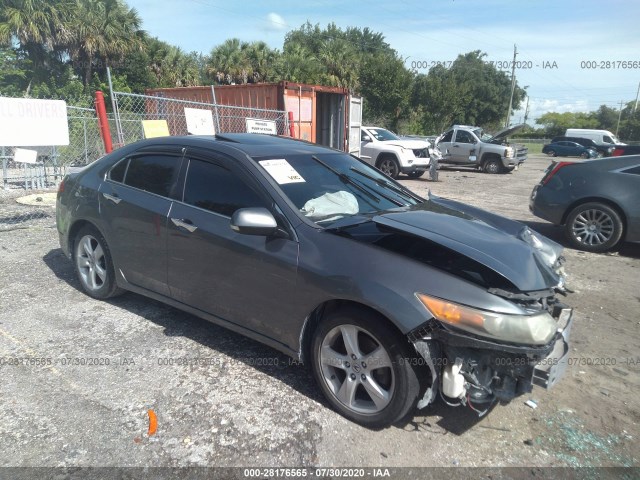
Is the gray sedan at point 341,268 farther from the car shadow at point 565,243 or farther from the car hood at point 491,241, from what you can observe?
the car shadow at point 565,243

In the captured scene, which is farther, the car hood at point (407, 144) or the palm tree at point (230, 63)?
the palm tree at point (230, 63)

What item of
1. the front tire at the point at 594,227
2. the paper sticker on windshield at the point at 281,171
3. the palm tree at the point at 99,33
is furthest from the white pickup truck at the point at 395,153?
the palm tree at the point at 99,33

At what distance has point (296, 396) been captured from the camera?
3.20m

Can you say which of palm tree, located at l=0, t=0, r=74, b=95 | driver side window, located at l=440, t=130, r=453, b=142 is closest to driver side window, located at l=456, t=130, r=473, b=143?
driver side window, located at l=440, t=130, r=453, b=142

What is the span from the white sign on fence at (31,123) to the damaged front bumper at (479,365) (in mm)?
7478

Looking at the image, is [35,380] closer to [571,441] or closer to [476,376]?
[476,376]

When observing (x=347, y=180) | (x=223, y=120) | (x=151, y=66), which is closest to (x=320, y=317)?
(x=347, y=180)

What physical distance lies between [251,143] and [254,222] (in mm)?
1043

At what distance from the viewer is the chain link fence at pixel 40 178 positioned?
8180mm

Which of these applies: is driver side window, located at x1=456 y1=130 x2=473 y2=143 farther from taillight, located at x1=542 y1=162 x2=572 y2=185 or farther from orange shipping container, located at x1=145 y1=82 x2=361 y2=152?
taillight, located at x1=542 y1=162 x2=572 y2=185

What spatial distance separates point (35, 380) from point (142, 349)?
28.8 inches

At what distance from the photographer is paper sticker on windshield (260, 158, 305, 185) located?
341cm

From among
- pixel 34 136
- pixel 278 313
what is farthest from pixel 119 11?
pixel 278 313

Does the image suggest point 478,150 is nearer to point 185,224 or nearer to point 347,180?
point 347,180
